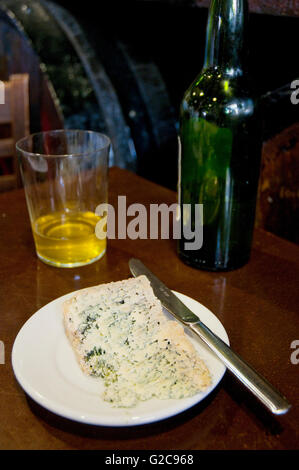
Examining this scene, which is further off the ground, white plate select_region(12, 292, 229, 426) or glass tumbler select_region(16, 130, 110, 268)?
glass tumbler select_region(16, 130, 110, 268)

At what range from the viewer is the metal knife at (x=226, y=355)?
0.41 meters

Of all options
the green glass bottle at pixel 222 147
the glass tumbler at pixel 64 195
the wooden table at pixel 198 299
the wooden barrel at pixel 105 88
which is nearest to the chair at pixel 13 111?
the wooden barrel at pixel 105 88

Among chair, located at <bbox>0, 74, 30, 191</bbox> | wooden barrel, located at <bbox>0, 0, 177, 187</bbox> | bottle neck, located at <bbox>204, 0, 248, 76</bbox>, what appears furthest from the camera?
wooden barrel, located at <bbox>0, 0, 177, 187</bbox>

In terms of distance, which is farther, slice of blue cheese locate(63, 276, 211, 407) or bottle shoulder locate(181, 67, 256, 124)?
bottle shoulder locate(181, 67, 256, 124)

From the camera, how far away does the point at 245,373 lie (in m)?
0.44

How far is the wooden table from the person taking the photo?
1.33 feet

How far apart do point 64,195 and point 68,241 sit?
8 centimetres

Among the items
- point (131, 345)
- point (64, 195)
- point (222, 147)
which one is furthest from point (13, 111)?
point (131, 345)

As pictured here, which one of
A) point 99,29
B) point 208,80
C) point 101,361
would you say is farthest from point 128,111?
→ point 101,361

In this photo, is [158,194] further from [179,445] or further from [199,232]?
[179,445]

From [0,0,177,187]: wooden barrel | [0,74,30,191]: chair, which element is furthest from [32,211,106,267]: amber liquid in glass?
[0,0,177,187]: wooden barrel

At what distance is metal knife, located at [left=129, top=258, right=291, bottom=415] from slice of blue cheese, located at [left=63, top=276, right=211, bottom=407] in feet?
0.09

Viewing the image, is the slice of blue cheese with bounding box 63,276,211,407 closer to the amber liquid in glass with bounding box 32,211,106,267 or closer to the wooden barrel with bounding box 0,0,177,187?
the amber liquid in glass with bounding box 32,211,106,267

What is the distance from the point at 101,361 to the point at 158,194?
0.51 m
